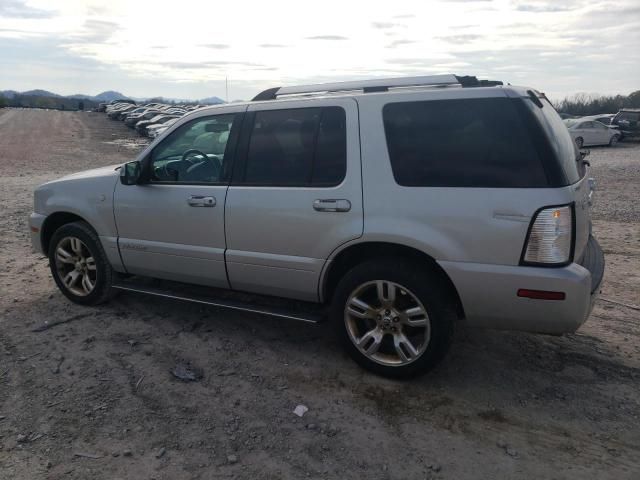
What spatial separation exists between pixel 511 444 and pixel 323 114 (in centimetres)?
251

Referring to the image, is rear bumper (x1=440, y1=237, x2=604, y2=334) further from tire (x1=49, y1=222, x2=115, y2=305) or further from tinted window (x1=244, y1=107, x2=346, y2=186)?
tire (x1=49, y1=222, x2=115, y2=305)

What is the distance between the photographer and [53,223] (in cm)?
554

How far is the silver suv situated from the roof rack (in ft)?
0.05

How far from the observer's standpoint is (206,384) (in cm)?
396

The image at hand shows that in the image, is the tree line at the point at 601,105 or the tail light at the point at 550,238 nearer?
the tail light at the point at 550,238

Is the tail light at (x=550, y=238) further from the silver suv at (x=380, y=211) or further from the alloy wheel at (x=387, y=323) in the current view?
the alloy wheel at (x=387, y=323)

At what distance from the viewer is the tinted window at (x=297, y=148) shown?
3.99 m

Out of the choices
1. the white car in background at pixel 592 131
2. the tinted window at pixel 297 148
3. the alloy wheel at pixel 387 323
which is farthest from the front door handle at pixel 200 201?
the white car in background at pixel 592 131

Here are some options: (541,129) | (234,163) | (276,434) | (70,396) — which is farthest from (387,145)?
(70,396)

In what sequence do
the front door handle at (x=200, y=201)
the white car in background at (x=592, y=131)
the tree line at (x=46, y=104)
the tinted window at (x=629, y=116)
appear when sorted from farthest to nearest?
1. the tree line at (x=46, y=104)
2. the tinted window at (x=629, y=116)
3. the white car in background at (x=592, y=131)
4. the front door handle at (x=200, y=201)

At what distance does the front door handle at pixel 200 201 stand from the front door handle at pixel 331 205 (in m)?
0.94

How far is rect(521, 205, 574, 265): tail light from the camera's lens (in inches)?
130

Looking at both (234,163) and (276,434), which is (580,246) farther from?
(234,163)

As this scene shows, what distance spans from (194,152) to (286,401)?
239cm
